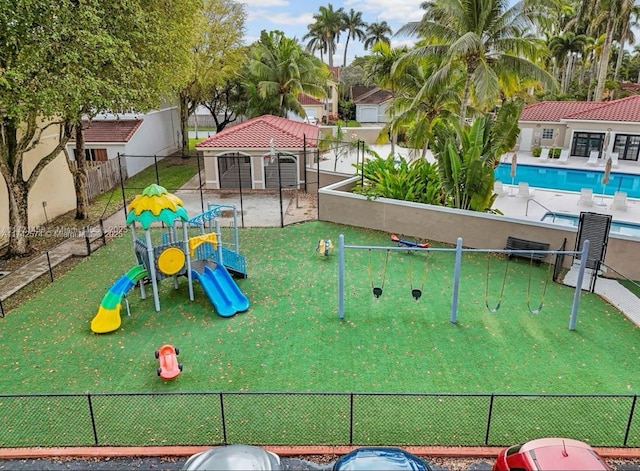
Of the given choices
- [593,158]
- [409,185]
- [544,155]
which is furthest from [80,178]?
[593,158]

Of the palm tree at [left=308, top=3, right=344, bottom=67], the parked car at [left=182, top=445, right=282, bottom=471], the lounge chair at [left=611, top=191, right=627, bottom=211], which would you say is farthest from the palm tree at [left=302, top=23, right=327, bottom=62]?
the parked car at [left=182, top=445, right=282, bottom=471]

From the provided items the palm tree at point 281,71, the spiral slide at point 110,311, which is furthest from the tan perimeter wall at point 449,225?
the palm tree at point 281,71

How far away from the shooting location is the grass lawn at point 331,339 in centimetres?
920

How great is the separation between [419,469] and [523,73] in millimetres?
15927

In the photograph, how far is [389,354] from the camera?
10.0 meters

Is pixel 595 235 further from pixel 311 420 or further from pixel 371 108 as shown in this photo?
pixel 371 108

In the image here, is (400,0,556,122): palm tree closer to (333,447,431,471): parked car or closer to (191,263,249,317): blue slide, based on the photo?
(191,263,249,317): blue slide

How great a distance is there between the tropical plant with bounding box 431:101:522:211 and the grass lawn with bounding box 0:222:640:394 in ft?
10.4

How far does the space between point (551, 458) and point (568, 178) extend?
91.5ft

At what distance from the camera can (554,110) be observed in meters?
35.7

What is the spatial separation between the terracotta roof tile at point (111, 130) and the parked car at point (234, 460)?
83.8 ft

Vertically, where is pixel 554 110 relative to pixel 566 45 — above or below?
below

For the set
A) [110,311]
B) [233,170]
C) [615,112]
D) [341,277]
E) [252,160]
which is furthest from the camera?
[615,112]

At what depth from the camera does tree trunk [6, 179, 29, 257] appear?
15.6 meters
